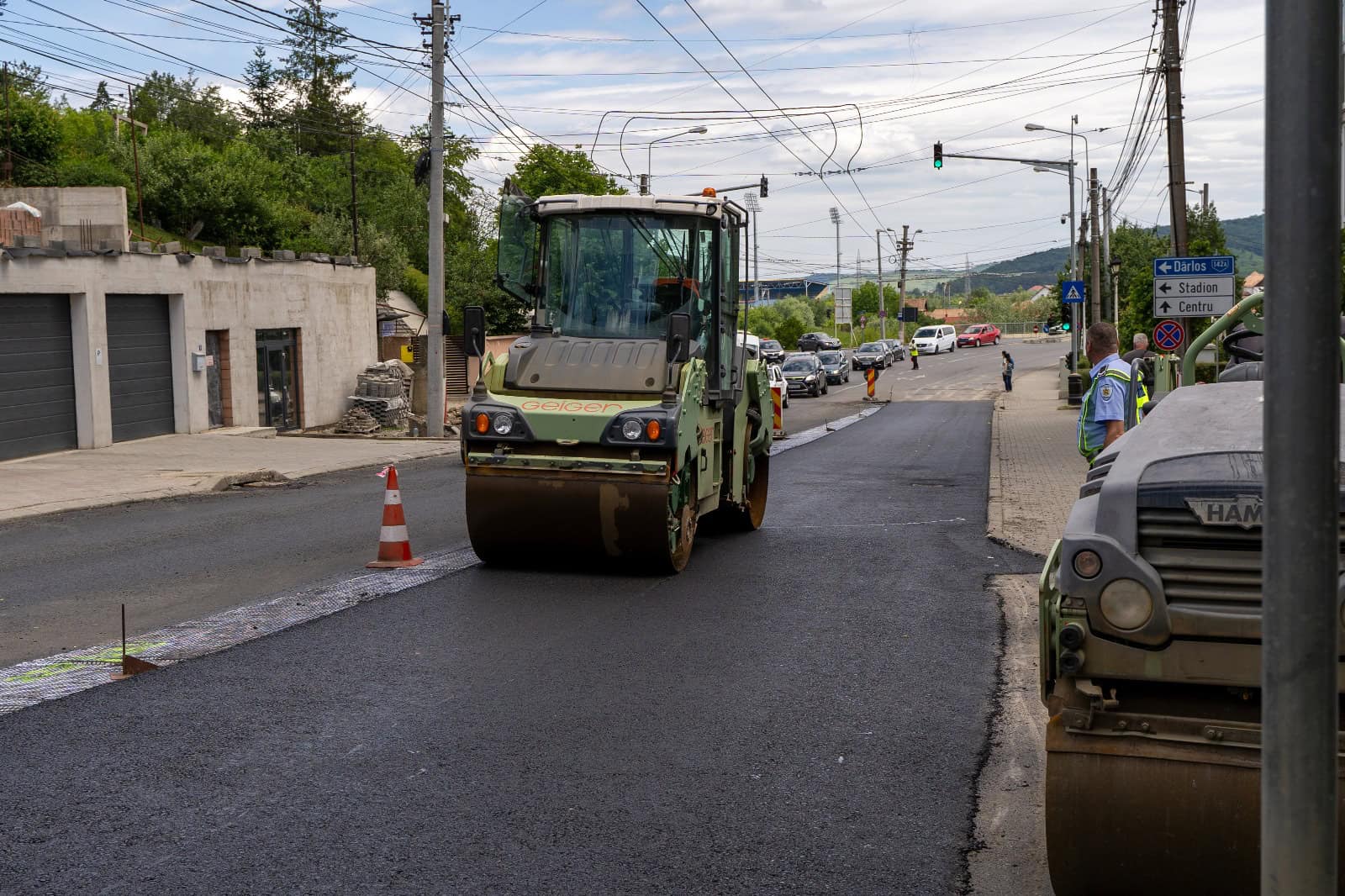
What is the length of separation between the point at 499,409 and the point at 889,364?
67.2 metres

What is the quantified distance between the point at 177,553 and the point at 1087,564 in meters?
9.70

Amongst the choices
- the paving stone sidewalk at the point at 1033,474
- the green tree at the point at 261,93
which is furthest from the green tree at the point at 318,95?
the paving stone sidewalk at the point at 1033,474

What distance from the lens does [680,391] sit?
10477mm

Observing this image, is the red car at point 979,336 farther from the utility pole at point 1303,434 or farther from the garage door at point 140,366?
the utility pole at point 1303,434

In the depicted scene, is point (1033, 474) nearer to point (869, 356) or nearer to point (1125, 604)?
point (1125, 604)

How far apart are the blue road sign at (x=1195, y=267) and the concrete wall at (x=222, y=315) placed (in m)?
18.0

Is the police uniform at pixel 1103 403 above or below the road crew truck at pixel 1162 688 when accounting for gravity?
above

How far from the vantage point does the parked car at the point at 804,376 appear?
5103cm

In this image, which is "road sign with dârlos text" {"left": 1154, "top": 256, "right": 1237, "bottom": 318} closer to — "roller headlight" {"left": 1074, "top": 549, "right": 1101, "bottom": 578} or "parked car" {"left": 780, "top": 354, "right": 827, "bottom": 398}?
"roller headlight" {"left": 1074, "top": 549, "right": 1101, "bottom": 578}

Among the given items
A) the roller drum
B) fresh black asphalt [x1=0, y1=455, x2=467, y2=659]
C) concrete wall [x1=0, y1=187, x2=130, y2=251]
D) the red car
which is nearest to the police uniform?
the roller drum

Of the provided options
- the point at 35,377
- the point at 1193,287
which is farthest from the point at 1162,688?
the point at 35,377

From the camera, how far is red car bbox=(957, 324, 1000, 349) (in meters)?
96.3

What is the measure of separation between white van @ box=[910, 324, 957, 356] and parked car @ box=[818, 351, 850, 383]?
89.9 feet

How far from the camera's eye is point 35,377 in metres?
23.3
